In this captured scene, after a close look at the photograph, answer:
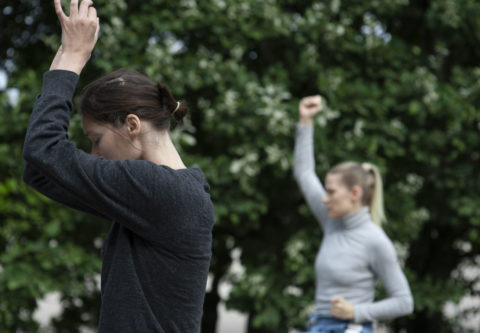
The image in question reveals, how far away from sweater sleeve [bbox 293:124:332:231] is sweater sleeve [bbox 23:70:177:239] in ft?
6.61

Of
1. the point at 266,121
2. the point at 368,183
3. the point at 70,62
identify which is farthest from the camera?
the point at 266,121

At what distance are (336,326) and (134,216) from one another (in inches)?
69.5

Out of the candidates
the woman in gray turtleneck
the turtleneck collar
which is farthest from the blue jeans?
the turtleneck collar

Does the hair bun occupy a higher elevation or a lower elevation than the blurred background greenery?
higher

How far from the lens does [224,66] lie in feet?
13.2

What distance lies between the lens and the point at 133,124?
4.83ft

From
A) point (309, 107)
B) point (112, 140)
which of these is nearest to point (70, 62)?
point (112, 140)

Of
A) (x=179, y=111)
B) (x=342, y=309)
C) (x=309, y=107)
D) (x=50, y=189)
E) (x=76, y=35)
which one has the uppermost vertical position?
(x=76, y=35)

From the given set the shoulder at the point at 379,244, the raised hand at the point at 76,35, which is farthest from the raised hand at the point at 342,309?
the raised hand at the point at 76,35

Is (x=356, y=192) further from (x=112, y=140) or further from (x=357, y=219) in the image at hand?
(x=112, y=140)

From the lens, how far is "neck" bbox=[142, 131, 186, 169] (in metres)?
1.51

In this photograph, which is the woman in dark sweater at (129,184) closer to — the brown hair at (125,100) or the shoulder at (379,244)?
the brown hair at (125,100)

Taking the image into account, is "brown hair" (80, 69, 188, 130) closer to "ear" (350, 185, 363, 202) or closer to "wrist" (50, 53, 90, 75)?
"wrist" (50, 53, 90, 75)

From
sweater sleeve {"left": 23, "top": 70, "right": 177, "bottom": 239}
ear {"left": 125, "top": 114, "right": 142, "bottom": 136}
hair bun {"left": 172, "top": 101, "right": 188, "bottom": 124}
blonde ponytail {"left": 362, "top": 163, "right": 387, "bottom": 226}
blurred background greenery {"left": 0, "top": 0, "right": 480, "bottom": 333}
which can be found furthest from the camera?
blurred background greenery {"left": 0, "top": 0, "right": 480, "bottom": 333}
